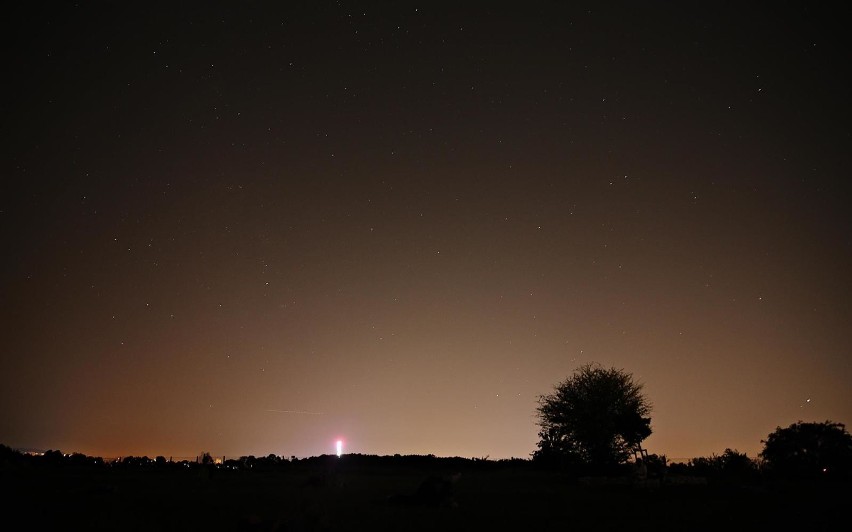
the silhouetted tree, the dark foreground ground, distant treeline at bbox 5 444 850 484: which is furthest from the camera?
the silhouetted tree

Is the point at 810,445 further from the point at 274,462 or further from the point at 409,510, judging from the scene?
the point at 409,510

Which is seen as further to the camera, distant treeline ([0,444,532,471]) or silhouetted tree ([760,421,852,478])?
silhouetted tree ([760,421,852,478])

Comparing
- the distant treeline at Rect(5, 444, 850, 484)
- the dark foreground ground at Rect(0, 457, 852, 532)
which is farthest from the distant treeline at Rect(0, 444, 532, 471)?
the dark foreground ground at Rect(0, 457, 852, 532)

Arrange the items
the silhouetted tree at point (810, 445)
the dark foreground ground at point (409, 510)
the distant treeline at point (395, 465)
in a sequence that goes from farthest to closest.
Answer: the silhouetted tree at point (810, 445), the distant treeline at point (395, 465), the dark foreground ground at point (409, 510)

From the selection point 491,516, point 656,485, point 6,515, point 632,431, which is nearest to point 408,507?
point 491,516

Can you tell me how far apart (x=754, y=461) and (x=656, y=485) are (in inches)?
1585

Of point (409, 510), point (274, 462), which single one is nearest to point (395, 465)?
point (274, 462)

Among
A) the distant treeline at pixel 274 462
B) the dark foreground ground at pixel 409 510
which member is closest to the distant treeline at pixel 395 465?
the distant treeline at pixel 274 462

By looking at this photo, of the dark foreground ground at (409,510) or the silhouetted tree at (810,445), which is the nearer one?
the dark foreground ground at (409,510)

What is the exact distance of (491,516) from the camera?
20844 millimetres

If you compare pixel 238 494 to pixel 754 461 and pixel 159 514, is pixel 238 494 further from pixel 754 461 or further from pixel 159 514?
pixel 754 461

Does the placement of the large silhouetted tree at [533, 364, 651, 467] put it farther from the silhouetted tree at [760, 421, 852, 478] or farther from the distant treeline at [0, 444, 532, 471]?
the silhouetted tree at [760, 421, 852, 478]

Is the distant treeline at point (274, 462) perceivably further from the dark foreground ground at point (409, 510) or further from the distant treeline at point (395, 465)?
→ the dark foreground ground at point (409, 510)

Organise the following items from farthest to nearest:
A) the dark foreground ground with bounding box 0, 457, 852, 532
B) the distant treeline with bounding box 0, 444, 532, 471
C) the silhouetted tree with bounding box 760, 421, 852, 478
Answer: the silhouetted tree with bounding box 760, 421, 852, 478 < the distant treeline with bounding box 0, 444, 532, 471 < the dark foreground ground with bounding box 0, 457, 852, 532
